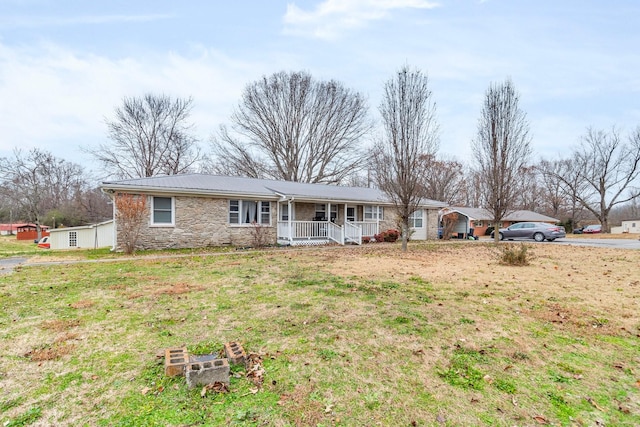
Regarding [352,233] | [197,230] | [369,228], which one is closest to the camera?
[197,230]

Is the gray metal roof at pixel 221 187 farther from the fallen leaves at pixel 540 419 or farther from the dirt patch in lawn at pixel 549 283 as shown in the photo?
the fallen leaves at pixel 540 419

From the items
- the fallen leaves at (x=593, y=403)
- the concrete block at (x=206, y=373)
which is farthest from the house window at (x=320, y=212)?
the fallen leaves at (x=593, y=403)

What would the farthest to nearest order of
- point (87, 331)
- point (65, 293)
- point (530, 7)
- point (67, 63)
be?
point (67, 63)
point (530, 7)
point (65, 293)
point (87, 331)

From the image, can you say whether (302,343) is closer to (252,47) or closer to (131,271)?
(131,271)

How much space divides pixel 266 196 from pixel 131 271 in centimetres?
811

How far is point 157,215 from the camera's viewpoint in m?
13.5

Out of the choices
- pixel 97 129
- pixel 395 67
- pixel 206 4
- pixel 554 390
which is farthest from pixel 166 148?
pixel 554 390

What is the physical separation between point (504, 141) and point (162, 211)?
16952 mm

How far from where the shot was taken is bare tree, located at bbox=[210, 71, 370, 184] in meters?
27.7

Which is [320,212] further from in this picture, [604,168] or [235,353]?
[604,168]

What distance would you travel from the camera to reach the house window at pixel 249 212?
15.2 m

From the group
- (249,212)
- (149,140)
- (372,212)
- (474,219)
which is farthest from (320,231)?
(149,140)

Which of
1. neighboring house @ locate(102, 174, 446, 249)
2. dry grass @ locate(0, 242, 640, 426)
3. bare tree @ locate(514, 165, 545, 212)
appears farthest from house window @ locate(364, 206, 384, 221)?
bare tree @ locate(514, 165, 545, 212)

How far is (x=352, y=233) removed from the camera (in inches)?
688
